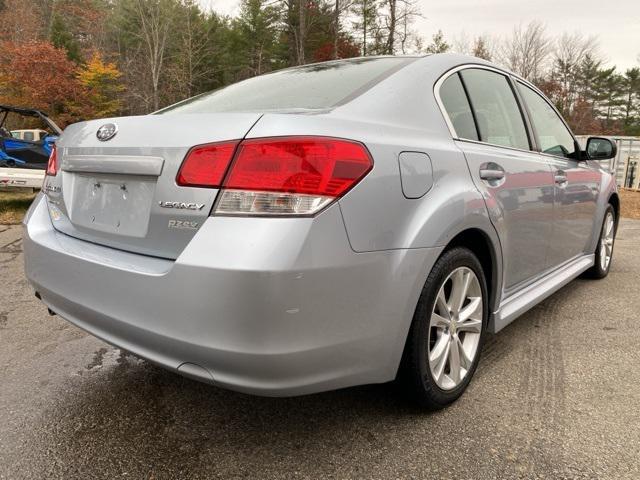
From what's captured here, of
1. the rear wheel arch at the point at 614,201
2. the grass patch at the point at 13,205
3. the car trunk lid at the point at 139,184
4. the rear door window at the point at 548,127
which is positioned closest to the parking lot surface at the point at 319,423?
the car trunk lid at the point at 139,184

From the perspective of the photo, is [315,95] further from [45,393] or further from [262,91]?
[45,393]

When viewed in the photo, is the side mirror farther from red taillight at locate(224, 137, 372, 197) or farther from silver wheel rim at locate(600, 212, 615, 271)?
red taillight at locate(224, 137, 372, 197)

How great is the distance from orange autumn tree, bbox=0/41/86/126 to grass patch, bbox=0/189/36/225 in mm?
16108

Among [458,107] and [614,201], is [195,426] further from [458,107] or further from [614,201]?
[614,201]

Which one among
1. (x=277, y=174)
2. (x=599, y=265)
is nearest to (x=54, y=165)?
(x=277, y=174)

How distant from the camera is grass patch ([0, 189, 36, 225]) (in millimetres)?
7545

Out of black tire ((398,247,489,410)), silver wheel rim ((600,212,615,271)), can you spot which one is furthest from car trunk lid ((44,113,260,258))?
silver wheel rim ((600,212,615,271))

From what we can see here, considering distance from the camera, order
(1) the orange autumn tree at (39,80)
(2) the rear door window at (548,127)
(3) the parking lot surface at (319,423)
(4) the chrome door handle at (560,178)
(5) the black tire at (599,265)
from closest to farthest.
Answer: (3) the parking lot surface at (319,423) → (4) the chrome door handle at (560,178) → (2) the rear door window at (548,127) → (5) the black tire at (599,265) → (1) the orange autumn tree at (39,80)

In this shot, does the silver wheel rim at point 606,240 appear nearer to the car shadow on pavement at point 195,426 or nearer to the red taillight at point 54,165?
the car shadow on pavement at point 195,426

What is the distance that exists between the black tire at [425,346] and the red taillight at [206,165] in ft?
2.82

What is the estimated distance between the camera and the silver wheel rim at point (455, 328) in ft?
6.66

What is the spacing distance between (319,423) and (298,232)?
3.13 feet

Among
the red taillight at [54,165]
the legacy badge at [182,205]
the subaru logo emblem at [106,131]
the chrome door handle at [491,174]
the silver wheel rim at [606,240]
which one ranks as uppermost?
the subaru logo emblem at [106,131]

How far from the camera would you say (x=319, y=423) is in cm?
200
